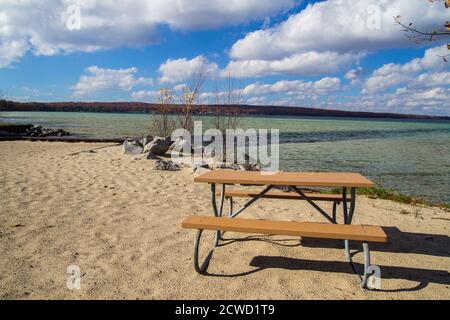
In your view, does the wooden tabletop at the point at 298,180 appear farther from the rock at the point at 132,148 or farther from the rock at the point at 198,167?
the rock at the point at 132,148

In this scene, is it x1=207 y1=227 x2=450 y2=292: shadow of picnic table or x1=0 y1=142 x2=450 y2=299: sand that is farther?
x1=207 y1=227 x2=450 y2=292: shadow of picnic table

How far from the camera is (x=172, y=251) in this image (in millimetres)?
3887

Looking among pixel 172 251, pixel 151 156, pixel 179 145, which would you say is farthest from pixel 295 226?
pixel 179 145

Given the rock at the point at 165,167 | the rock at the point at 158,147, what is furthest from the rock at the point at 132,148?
the rock at the point at 165,167

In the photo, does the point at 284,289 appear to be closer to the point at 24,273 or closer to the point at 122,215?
the point at 24,273

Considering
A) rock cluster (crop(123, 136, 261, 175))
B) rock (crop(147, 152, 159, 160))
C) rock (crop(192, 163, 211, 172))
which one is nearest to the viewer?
rock (crop(192, 163, 211, 172))

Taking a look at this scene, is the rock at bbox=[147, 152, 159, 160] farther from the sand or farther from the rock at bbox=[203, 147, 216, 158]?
the sand

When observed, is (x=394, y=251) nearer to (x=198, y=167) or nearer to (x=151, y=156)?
(x=198, y=167)

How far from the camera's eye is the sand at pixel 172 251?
3098 millimetres

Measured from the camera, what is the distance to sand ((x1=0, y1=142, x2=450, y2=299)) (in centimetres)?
310

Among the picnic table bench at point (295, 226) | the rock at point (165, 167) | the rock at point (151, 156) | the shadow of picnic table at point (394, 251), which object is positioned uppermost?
the picnic table bench at point (295, 226)

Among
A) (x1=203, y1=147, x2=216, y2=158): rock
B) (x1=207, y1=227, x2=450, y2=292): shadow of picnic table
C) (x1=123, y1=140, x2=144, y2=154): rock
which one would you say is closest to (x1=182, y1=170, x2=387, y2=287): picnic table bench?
(x1=207, y1=227, x2=450, y2=292): shadow of picnic table

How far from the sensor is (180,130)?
12.8 meters

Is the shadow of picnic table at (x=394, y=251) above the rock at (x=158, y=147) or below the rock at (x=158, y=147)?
below
